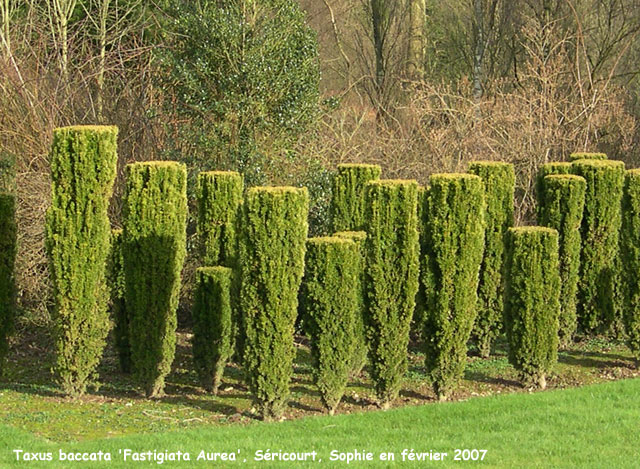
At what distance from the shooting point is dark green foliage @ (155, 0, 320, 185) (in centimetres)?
1140

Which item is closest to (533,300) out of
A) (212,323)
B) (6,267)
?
(212,323)

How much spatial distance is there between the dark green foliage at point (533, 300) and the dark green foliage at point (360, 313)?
1408 millimetres

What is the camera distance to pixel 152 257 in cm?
869

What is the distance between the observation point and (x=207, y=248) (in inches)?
384

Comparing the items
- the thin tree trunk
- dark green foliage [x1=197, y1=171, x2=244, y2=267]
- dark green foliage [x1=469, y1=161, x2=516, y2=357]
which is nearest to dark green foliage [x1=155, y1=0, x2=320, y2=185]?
dark green foliage [x1=197, y1=171, x2=244, y2=267]

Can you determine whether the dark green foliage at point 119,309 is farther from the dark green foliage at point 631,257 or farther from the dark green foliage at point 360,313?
the dark green foliage at point 631,257

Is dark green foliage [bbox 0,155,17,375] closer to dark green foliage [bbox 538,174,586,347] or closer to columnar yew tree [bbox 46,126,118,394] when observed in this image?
columnar yew tree [bbox 46,126,118,394]

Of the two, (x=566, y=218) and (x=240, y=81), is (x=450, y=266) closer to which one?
(x=566, y=218)

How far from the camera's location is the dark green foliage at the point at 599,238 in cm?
1062

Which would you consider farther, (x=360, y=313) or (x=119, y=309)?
(x=119, y=309)

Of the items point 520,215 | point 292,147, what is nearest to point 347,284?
point 292,147

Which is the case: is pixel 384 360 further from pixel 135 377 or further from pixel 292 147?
pixel 292 147

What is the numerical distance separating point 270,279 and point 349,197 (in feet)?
8.92

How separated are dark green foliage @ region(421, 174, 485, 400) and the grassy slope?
0.54m
